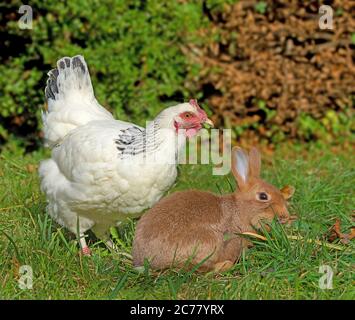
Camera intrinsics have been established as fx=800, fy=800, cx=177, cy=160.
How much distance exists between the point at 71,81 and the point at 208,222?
1.49 m

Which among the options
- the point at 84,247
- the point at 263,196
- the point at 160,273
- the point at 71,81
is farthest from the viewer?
the point at 71,81

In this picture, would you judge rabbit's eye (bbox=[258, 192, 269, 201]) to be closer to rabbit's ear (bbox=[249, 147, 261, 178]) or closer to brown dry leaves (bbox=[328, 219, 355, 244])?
rabbit's ear (bbox=[249, 147, 261, 178])

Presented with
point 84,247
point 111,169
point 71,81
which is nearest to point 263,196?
point 111,169

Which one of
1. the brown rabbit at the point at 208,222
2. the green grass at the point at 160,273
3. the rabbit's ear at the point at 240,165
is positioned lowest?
the green grass at the point at 160,273

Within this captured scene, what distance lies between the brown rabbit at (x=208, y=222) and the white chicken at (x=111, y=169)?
0.20 meters

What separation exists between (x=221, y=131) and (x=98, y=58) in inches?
52.3

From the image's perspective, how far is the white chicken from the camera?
163 inches

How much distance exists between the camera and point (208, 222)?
12.9 feet

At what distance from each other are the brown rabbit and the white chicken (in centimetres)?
20

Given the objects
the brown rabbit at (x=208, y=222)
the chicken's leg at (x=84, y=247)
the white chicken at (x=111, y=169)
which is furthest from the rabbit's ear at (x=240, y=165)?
the chicken's leg at (x=84, y=247)

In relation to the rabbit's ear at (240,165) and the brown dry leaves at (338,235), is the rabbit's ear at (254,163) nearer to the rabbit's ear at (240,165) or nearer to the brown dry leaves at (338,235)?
the rabbit's ear at (240,165)

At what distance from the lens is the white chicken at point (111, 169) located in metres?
4.14

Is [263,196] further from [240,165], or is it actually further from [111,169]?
[111,169]
